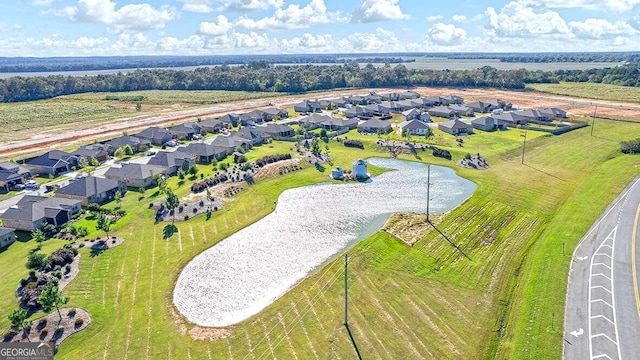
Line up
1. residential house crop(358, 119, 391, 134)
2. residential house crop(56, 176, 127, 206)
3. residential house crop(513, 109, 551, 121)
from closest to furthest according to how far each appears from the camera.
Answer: residential house crop(56, 176, 127, 206) → residential house crop(358, 119, 391, 134) → residential house crop(513, 109, 551, 121)

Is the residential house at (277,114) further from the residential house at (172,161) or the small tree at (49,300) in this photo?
the small tree at (49,300)

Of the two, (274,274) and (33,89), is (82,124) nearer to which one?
(33,89)

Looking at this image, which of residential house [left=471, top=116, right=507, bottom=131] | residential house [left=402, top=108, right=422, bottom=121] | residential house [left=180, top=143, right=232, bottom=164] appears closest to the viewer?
residential house [left=180, top=143, right=232, bottom=164]

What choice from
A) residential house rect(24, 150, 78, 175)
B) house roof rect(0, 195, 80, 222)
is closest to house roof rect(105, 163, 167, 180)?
house roof rect(0, 195, 80, 222)

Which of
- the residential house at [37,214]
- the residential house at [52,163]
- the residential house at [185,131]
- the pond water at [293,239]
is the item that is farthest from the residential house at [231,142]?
the residential house at [37,214]

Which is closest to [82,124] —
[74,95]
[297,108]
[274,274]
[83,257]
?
[297,108]

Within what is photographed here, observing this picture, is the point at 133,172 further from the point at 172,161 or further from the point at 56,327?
the point at 56,327
